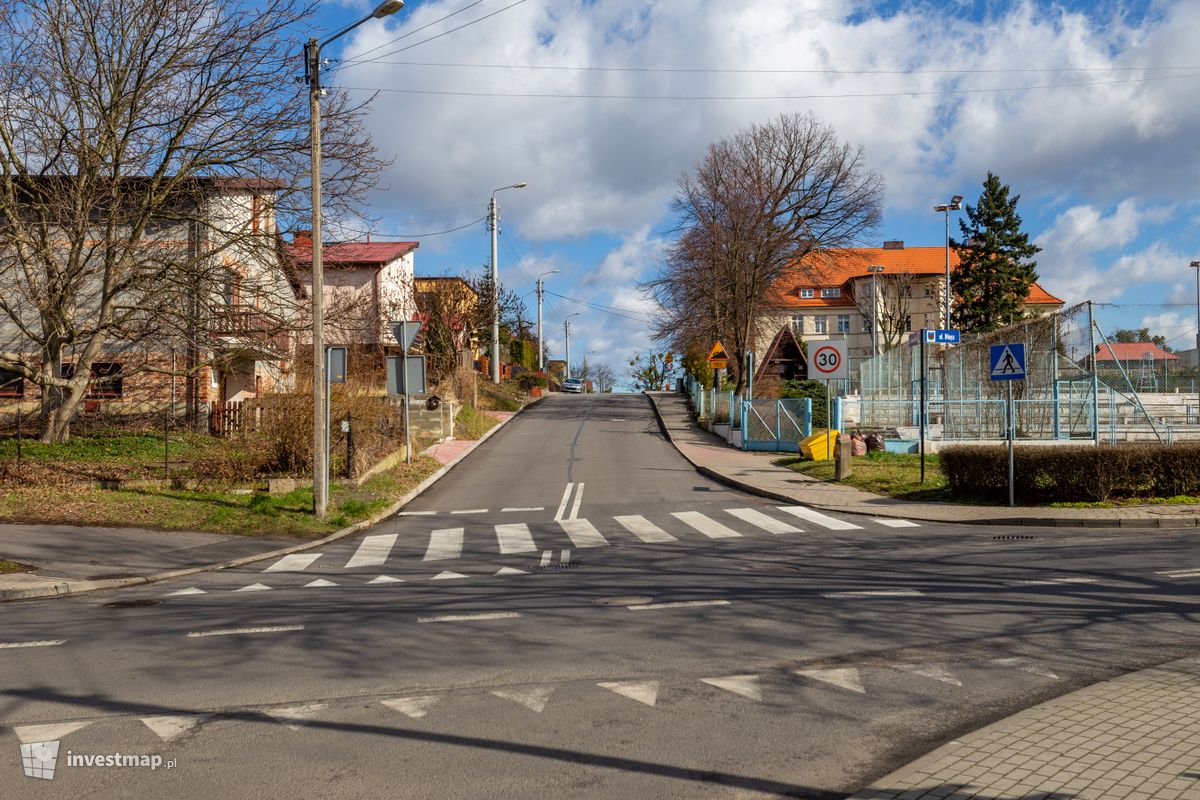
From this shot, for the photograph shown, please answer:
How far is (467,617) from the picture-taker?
9102 millimetres

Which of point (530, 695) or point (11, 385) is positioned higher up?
point (11, 385)

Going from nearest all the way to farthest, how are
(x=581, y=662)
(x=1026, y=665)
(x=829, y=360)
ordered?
1. (x=1026, y=665)
2. (x=581, y=662)
3. (x=829, y=360)

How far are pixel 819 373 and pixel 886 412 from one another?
356 inches

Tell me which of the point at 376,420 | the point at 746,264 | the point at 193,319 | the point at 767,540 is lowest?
the point at 767,540

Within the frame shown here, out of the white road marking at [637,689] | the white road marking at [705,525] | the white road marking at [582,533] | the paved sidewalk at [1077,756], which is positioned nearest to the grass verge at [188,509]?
the white road marking at [582,533]

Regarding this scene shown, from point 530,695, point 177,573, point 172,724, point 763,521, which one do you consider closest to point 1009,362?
point 763,521

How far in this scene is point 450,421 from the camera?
3488cm

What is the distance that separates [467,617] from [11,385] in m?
27.0

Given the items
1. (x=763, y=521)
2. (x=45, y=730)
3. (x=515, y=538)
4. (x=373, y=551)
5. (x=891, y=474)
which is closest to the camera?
(x=45, y=730)

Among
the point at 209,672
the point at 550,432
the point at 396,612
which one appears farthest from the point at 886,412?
the point at 209,672

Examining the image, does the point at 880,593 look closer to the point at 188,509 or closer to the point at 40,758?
the point at 40,758

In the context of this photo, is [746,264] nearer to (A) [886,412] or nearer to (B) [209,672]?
(A) [886,412]

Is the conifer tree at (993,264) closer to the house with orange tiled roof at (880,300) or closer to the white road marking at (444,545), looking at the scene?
the house with orange tiled roof at (880,300)

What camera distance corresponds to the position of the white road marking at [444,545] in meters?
14.5
